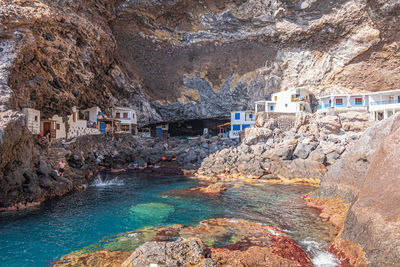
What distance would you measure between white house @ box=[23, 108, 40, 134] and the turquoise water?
308 inches

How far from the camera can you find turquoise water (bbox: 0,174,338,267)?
35.8ft

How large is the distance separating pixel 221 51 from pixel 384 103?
3267 centimetres

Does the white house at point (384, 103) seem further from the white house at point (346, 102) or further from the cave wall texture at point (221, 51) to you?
the cave wall texture at point (221, 51)

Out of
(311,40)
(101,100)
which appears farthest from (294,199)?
Result: (311,40)

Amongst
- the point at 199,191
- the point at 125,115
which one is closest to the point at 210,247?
the point at 199,191

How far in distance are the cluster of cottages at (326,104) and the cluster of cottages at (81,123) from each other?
22778mm

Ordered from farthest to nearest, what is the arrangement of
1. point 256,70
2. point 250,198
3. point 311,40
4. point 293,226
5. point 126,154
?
point 256,70 < point 311,40 < point 126,154 < point 250,198 < point 293,226

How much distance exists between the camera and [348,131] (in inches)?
1489

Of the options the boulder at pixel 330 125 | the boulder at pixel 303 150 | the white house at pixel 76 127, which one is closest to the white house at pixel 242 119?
the boulder at pixel 330 125

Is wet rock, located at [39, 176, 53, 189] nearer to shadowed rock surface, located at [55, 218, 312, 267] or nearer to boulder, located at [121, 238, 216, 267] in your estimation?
shadowed rock surface, located at [55, 218, 312, 267]

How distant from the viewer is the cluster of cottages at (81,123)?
902 inches

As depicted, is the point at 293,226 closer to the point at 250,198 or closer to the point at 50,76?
the point at 250,198

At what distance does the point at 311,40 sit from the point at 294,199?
40.5m

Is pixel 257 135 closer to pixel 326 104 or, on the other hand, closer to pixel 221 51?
pixel 326 104
